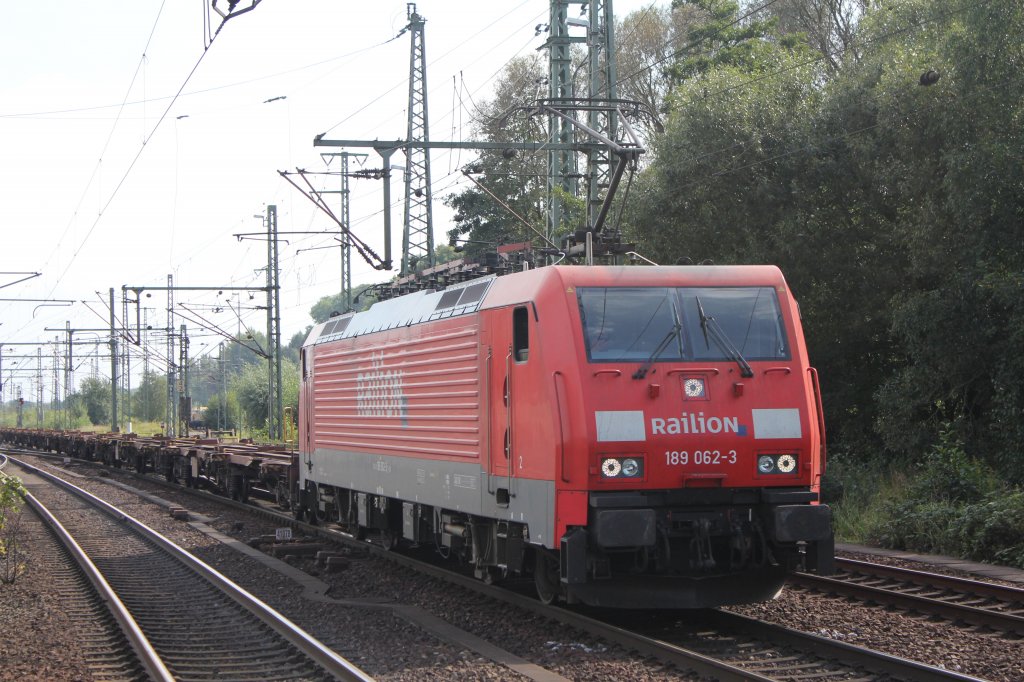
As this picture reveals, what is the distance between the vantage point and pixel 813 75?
2427 cm

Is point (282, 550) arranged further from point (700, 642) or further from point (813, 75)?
point (813, 75)

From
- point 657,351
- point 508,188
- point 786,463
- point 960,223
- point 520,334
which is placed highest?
point 508,188

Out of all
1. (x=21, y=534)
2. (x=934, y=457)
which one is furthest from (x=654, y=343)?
(x=21, y=534)

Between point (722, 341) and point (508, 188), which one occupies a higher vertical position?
point (508, 188)

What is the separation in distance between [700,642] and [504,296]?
3461mm

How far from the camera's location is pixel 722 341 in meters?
9.91

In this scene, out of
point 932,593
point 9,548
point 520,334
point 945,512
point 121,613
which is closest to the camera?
point 520,334

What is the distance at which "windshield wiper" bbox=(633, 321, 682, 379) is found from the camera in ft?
31.2

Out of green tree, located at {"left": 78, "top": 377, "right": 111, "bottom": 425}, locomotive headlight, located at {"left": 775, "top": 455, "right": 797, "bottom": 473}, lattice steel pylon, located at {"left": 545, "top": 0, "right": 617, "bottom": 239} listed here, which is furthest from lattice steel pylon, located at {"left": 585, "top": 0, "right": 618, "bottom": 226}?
green tree, located at {"left": 78, "top": 377, "right": 111, "bottom": 425}

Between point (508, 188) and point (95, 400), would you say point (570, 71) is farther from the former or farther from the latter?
point (95, 400)

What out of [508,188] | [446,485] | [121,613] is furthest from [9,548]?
[508,188]

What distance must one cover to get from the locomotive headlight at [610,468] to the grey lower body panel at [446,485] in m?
0.43

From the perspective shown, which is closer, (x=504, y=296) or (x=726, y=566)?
(x=726, y=566)

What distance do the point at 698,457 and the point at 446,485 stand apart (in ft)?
11.2
